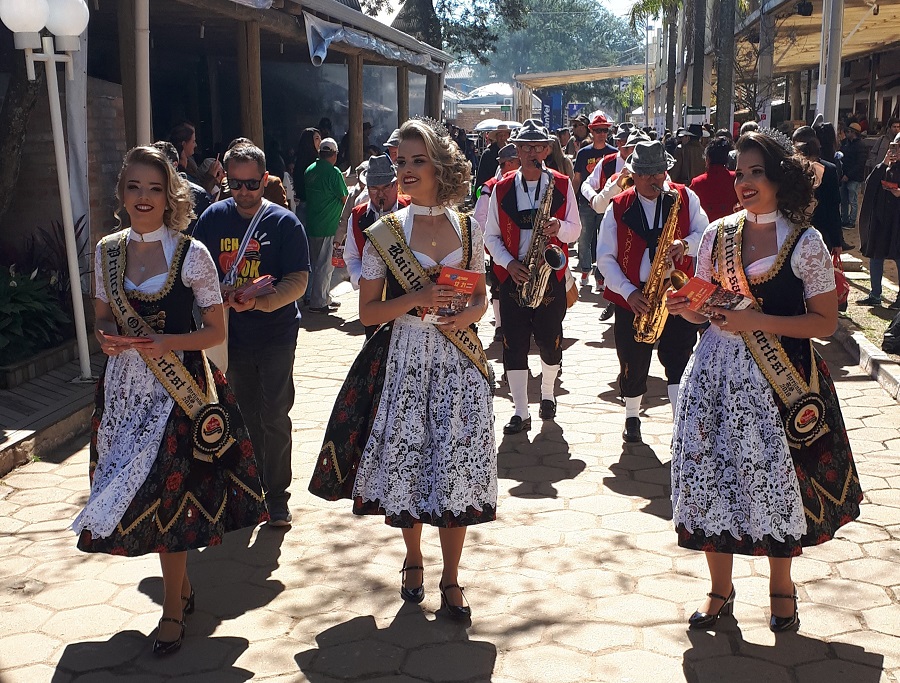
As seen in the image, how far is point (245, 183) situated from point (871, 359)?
5574 mm

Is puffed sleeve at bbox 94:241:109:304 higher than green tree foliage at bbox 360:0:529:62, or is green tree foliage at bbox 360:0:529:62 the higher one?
green tree foliage at bbox 360:0:529:62

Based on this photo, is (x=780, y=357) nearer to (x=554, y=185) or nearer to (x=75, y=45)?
(x=554, y=185)

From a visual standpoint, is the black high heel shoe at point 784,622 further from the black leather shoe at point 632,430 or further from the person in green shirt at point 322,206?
the person in green shirt at point 322,206

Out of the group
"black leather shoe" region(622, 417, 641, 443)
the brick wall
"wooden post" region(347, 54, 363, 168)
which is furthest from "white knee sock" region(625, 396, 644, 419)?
"wooden post" region(347, 54, 363, 168)

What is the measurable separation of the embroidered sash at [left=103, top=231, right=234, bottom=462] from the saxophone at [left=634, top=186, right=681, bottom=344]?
10.2 feet

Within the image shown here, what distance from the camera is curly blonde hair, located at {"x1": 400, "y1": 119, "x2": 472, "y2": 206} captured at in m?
4.22

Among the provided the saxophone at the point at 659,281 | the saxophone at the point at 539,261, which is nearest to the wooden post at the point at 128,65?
the saxophone at the point at 539,261

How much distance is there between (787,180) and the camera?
3.95 meters

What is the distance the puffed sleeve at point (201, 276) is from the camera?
4105mm

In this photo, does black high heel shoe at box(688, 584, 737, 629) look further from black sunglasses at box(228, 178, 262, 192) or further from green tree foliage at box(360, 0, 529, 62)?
green tree foliage at box(360, 0, 529, 62)

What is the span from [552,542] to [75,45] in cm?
508

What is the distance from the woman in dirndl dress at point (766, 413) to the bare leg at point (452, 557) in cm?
90

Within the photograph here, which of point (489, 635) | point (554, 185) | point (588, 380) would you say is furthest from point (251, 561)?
point (588, 380)

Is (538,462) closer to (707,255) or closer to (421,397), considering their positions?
(421,397)
